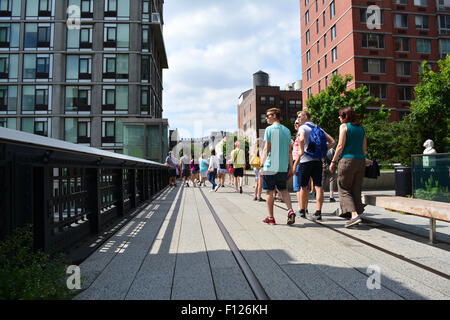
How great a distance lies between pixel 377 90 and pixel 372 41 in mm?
5839

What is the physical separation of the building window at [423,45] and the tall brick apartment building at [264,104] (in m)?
29.1

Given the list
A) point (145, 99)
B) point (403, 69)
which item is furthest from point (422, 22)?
point (145, 99)

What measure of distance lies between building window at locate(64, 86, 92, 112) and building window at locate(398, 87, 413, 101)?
123 ft

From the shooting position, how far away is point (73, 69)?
1443 inches

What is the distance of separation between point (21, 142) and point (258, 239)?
3002 millimetres

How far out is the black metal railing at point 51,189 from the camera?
2.37 meters

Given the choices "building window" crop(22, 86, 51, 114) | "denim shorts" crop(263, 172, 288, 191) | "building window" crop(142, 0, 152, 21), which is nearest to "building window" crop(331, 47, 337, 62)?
"building window" crop(142, 0, 152, 21)

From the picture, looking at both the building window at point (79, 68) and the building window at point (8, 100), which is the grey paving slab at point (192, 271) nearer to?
the building window at point (79, 68)

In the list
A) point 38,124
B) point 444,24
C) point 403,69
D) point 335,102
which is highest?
point 444,24

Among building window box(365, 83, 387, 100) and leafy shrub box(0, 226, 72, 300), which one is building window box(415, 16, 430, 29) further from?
leafy shrub box(0, 226, 72, 300)

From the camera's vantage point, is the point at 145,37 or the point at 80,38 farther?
the point at 145,37

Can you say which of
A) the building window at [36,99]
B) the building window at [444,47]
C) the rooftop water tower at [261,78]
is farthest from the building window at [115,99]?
the rooftop water tower at [261,78]

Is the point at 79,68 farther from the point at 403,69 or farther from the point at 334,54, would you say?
the point at 403,69

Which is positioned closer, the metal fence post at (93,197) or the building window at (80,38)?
the metal fence post at (93,197)
